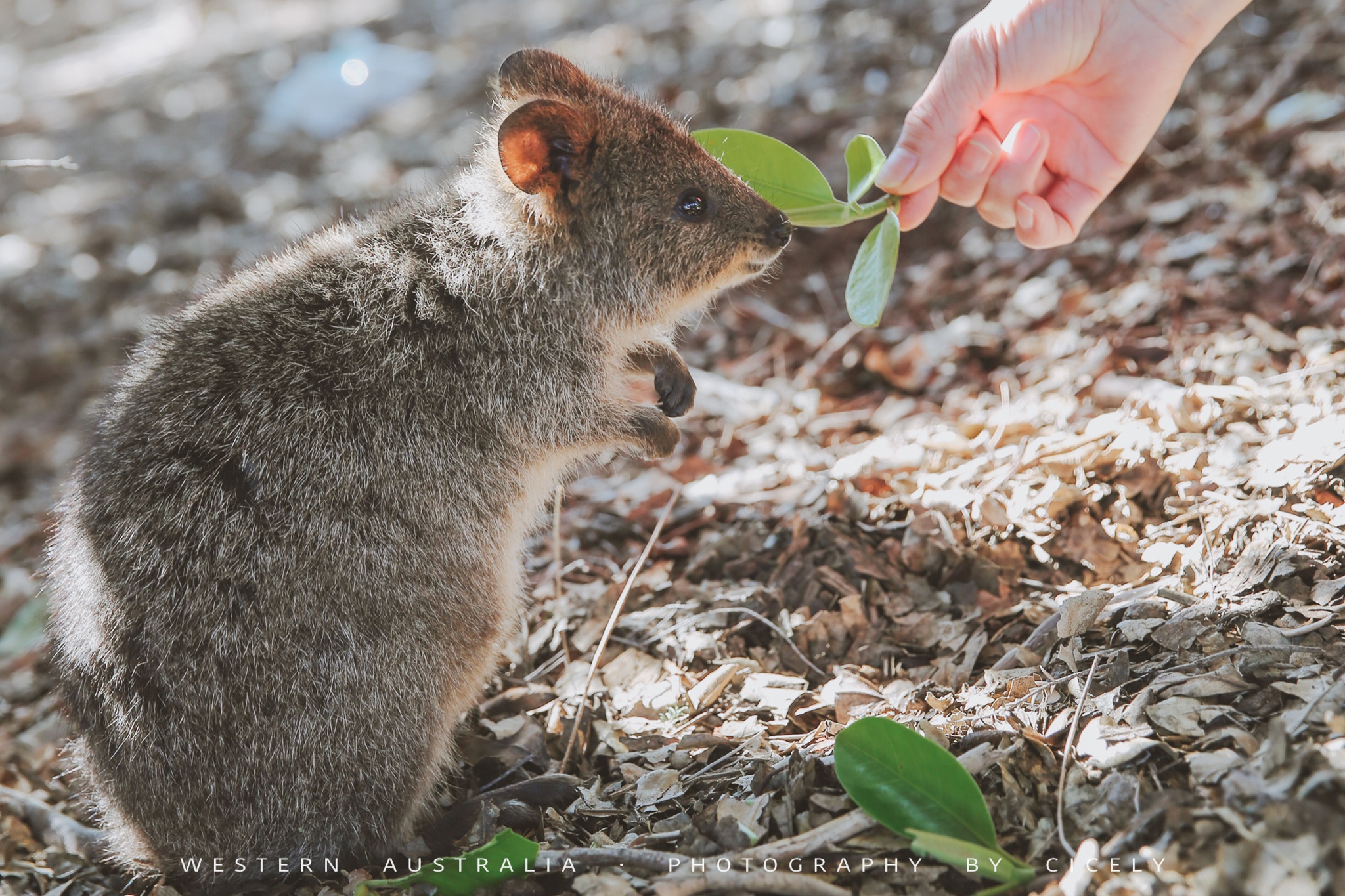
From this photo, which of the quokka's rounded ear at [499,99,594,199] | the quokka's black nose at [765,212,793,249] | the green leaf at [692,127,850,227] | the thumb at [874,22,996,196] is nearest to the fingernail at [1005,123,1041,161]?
the thumb at [874,22,996,196]

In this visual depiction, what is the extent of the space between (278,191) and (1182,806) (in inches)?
310

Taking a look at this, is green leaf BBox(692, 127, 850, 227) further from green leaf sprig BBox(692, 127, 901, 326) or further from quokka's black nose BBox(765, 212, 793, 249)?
quokka's black nose BBox(765, 212, 793, 249)

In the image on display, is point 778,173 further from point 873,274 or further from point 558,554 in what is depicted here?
point 558,554

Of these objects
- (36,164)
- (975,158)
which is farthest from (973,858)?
(36,164)

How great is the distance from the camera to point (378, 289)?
10.9 ft

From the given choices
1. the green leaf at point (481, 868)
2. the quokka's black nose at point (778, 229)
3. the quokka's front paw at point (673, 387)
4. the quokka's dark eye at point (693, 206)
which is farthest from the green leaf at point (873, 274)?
the green leaf at point (481, 868)

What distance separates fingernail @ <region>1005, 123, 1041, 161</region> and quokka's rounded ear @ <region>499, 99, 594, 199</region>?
1634 millimetres

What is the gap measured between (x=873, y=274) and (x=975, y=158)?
29.2 inches

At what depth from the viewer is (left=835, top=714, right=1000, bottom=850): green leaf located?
7.84 feet

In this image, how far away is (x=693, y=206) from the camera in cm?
351

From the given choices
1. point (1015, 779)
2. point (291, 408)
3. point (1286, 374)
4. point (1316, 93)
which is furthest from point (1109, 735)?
point (1316, 93)

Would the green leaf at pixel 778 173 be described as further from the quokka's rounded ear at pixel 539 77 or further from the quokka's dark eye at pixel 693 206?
the quokka's rounded ear at pixel 539 77

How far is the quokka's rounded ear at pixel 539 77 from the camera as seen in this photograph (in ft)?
11.0

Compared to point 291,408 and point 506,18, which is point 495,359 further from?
point 506,18
